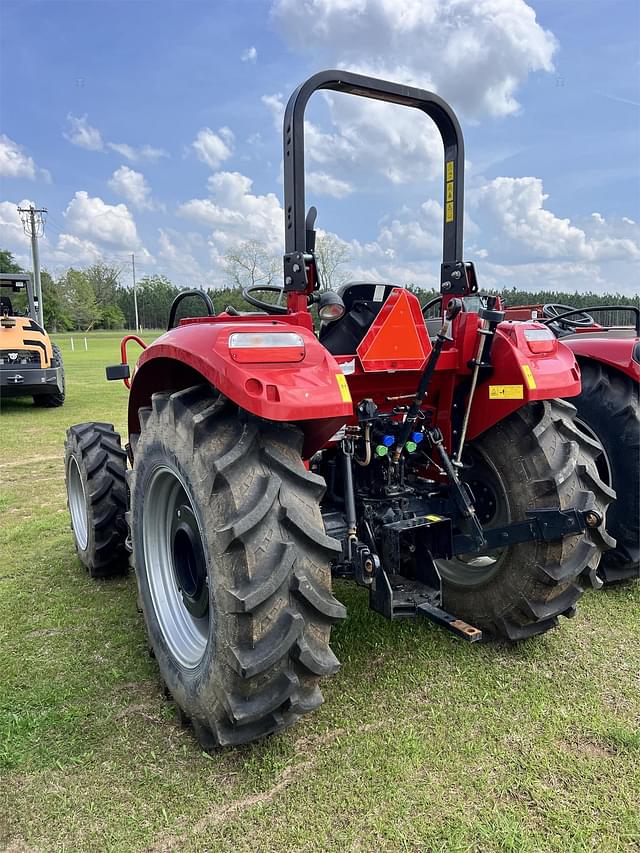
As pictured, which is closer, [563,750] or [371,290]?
[563,750]

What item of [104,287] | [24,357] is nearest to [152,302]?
[104,287]

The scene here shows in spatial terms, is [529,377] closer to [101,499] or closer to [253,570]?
[253,570]

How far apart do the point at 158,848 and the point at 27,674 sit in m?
1.33

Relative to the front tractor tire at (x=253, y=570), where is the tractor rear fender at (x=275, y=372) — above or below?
above

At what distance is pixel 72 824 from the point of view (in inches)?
82.0

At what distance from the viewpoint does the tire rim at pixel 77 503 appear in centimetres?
423

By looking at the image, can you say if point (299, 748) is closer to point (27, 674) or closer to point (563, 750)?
point (563, 750)

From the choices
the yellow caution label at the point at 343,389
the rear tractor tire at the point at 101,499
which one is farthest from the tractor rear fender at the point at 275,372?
the rear tractor tire at the point at 101,499

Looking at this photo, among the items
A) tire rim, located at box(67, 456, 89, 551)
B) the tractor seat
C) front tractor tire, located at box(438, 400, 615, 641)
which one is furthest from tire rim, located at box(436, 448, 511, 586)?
tire rim, located at box(67, 456, 89, 551)

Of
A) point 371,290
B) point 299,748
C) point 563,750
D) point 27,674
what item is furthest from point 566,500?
point 27,674

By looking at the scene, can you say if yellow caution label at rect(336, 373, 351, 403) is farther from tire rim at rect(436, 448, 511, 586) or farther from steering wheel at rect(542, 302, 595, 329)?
steering wheel at rect(542, 302, 595, 329)

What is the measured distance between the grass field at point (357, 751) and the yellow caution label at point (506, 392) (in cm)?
125

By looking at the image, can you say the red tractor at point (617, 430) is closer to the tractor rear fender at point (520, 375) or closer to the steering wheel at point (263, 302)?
the tractor rear fender at point (520, 375)

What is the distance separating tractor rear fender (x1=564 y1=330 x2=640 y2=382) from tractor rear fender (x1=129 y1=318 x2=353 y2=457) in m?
2.48
